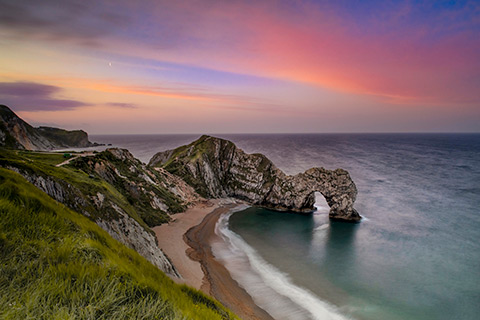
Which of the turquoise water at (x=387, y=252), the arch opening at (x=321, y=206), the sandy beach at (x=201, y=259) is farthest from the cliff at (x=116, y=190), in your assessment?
the arch opening at (x=321, y=206)

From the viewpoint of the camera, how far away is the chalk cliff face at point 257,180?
58.8 m

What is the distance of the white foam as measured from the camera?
84.5 feet

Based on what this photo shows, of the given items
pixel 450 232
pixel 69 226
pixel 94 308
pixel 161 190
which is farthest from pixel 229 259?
pixel 450 232

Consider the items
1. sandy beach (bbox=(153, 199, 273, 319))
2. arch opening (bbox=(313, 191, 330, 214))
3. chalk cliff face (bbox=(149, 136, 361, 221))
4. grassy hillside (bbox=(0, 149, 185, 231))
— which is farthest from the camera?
arch opening (bbox=(313, 191, 330, 214))

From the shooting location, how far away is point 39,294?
5.12m

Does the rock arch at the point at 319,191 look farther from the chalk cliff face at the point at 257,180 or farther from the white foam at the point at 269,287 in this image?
the white foam at the point at 269,287

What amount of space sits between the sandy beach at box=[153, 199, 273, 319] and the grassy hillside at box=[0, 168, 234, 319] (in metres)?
13.2

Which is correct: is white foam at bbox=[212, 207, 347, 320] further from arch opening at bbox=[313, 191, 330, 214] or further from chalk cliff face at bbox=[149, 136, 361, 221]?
arch opening at bbox=[313, 191, 330, 214]

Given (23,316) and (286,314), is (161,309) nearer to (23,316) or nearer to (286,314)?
(23,316)

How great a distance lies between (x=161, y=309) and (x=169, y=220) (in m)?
44.4

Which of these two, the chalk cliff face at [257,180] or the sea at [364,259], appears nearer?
the sea at [364,259]

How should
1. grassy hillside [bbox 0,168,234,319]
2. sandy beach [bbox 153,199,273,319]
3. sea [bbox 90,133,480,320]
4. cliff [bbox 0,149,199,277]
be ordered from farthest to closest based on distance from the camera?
sea [bbox 90,133,480,320], sandy beach [bbox 153,199,273,319], cliff [bbox 0,149,199,277], grassy hillside [bbox 0,168,234,319]

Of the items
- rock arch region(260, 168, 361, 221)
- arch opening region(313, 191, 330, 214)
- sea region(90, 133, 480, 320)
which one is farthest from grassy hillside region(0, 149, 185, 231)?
arch opening region(313, 191, 330, 214)

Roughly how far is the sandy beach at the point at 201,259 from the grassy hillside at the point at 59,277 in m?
13.2
